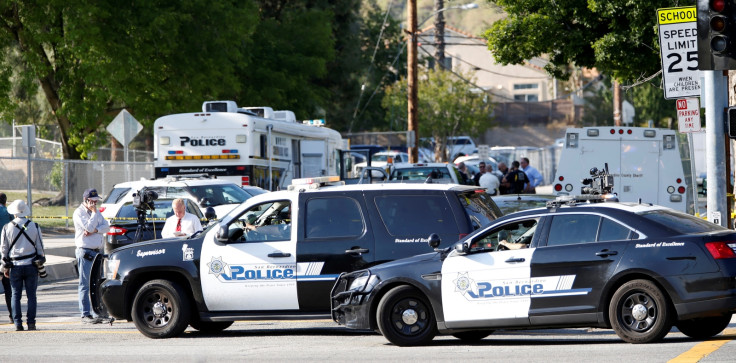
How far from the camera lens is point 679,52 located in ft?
47.0

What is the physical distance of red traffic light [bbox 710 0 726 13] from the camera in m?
13.2

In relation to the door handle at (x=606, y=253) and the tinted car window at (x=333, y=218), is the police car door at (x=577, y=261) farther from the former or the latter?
the tinted car window at (x=333, y=218)

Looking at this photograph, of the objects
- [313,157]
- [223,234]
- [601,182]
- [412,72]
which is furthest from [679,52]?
[412,72]

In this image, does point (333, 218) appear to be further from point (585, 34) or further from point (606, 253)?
point (585, 34)

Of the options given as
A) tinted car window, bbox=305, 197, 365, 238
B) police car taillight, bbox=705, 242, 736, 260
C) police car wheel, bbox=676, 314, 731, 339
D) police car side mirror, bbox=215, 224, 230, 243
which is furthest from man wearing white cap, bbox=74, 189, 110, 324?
police car taillight, bbox=705, 242, 736, 260

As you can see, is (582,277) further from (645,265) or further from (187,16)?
(187,16)

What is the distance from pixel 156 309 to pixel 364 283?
8.71ft

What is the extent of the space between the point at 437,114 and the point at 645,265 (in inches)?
2113

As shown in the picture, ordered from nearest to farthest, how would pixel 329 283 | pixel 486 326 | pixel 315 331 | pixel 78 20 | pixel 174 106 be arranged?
1. pixel 486 326
2. pixel 329 283
3. pixel 315 331
4. pixel 78 20
5. pixel 174 106

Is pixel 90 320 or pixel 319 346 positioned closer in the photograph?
pixel 319 346

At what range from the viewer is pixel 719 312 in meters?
9.92

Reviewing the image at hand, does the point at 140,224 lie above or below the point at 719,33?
below

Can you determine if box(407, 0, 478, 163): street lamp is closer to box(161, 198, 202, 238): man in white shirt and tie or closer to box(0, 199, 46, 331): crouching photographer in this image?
box(161, 198, 202, 238): man in white shirt and tie

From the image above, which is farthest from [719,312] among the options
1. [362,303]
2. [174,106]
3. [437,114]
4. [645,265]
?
[437,114]
